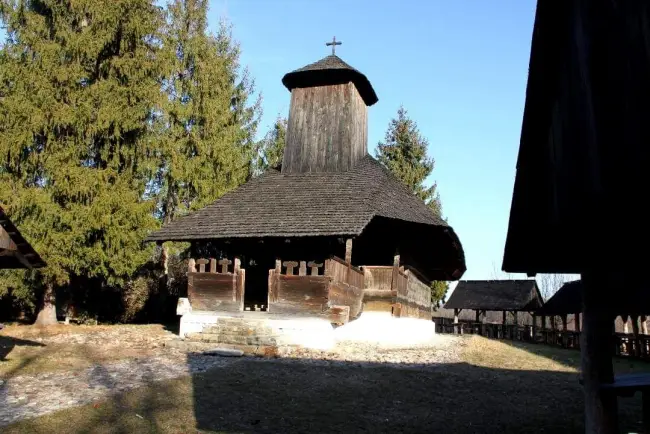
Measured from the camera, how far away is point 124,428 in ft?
24.6

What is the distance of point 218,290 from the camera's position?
16.9 metres

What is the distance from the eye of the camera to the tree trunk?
1992 cm

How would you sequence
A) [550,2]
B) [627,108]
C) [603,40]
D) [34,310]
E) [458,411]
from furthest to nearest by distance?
[34,310], [458,411], [550,2], [603,40], [627,108]

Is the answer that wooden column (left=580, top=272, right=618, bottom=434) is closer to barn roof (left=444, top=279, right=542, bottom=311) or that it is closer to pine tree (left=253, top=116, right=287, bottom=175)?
pine tree (left=253, top=116, right=287, bottom=175)

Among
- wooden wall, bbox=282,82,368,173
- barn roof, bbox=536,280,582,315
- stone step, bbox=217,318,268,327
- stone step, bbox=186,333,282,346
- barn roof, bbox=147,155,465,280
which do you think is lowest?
stone step, bbox=186,333,282,346

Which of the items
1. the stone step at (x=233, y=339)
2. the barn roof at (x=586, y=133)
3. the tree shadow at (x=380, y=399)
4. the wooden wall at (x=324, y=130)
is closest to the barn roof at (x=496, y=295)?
the wooden wall at (x=324, y=130)

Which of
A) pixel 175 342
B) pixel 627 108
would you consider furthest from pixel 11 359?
pixel 627 108

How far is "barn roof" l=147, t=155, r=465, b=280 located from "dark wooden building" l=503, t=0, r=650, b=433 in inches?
405

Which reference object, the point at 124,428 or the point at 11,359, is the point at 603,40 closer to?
the point at 124,428

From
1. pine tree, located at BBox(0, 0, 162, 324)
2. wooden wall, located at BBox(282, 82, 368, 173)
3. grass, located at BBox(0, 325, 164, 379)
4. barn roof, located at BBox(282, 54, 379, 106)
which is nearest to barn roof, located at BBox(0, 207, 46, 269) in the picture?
grass, located at BBox(0, 325, 164, 379)

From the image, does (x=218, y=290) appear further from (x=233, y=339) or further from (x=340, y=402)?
(x=340, y=402)

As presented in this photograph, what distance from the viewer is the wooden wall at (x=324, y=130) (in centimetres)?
2170

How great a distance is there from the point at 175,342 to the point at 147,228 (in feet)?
22.2

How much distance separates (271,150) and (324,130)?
11891 mm
